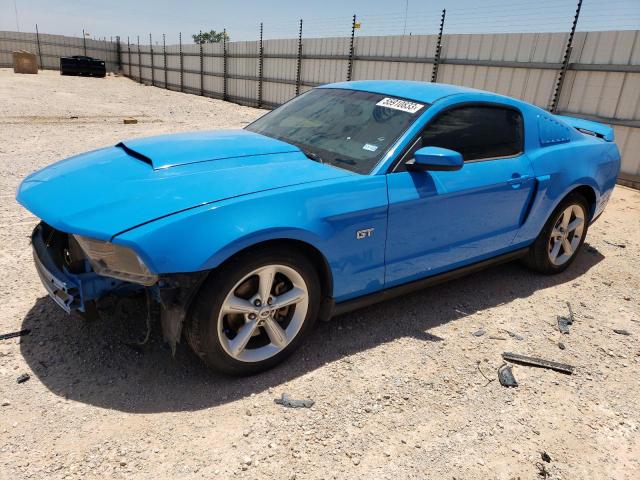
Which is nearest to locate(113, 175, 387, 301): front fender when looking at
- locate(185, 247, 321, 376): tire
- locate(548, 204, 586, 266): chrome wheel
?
locate(185, 247, 321, 376): tire

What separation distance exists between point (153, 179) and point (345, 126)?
136 cm

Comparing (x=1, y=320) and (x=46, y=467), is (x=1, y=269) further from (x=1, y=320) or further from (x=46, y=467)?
(x=46, y=467)

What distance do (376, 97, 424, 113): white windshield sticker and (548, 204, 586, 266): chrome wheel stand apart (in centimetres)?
181

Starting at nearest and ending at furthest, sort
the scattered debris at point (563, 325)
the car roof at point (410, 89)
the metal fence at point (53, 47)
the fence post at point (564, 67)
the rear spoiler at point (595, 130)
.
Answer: the car roof at point (410, 89) → the scattered debris at point (563, 325) → the rear spoiler at point (595, 130) → the fence post at point (564, 67) → the metal fence at point (53, 47)

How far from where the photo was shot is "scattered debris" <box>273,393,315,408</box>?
2.46m

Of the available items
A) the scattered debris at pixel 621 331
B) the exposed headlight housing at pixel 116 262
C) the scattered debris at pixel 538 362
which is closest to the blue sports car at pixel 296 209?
the exposed headlight housing at pixel 116 262

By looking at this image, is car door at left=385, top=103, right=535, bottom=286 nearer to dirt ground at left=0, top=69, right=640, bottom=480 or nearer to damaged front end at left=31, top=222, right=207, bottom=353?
dirt ground at left=0, top=69, right=640, bottom=480

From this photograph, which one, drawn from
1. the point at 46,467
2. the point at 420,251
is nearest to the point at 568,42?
the point at 420,251

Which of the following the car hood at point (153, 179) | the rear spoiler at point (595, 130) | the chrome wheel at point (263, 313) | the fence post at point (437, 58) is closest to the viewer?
the car hood at point (153, 179)

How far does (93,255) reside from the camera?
2.25 meters

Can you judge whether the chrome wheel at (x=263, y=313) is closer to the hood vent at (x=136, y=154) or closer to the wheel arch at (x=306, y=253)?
the wheel arch at (x=306, y=253)

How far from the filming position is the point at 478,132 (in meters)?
3.35

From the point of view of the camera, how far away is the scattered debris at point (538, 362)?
2.93 meters

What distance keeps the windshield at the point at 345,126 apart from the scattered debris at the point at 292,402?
1333mm
